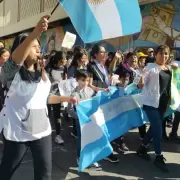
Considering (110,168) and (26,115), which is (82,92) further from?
(26,115)

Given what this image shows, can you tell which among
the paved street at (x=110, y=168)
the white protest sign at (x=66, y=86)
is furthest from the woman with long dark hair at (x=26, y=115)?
the white protest sign at (x=66, y=86)

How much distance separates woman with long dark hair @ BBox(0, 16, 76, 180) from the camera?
2.43 m

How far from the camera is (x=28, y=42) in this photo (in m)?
2.14

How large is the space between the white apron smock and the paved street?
1.38m

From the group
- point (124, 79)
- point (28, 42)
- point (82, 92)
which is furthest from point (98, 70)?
point (28, 42)

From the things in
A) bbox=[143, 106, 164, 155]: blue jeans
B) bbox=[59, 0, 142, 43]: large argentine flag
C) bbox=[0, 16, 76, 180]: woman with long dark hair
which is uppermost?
bbox=[59, 0, 142, 43]: large argentine flag

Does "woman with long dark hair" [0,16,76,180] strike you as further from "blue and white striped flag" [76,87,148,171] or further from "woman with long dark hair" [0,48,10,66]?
"woman with long dark hair" [0,48,10,66]

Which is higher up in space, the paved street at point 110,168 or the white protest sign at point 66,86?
the white protest sign at point 66,86

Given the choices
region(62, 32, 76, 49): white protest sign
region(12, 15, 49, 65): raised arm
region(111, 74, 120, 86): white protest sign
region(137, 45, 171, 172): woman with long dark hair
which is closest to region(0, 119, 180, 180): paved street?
region(137, 45, 171, 172): woman with long dark hair

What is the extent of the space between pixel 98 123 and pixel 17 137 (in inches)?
60.2

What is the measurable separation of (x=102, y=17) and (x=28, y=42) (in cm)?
119

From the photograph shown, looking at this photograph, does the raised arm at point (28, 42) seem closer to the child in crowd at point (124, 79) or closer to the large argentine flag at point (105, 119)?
the large argentine flag at point (105, 119)

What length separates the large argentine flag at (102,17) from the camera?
290cm

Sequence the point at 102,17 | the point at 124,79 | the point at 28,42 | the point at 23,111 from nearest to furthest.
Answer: the point at 28,42
the point at 23,111
the point at 102,17
the point at 124,79
